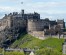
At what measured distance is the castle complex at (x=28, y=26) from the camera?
12825cm

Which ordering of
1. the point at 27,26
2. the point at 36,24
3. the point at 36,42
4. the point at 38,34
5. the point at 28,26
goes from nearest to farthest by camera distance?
1. the point at 36,42
2. the point at 38,34
3. the point at 28,26
4. the point at 36,24
5. the point at 27,26

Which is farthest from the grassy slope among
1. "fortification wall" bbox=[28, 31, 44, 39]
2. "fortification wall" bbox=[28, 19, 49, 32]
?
"fortification wall" bbox=[28, 19, 49, 32]


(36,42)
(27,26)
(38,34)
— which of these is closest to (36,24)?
(27,26)

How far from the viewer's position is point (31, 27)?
135m

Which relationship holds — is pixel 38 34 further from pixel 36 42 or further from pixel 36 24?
pixel 36 24

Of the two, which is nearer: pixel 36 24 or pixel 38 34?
pixel 38 34

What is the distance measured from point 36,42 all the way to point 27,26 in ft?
43.7

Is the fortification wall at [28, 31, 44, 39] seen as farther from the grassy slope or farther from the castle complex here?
the grassy slope

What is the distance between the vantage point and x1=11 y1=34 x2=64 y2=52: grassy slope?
119 meters

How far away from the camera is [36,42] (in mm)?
123000

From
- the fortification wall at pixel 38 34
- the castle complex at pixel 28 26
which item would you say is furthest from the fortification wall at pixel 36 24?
the fortification wall at pixel 38 34

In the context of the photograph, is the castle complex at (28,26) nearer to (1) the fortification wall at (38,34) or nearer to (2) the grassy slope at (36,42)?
(1) the fortification wall at (38,34)

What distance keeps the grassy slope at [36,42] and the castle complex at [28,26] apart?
7.92 ft

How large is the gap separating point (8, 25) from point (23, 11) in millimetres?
8497
